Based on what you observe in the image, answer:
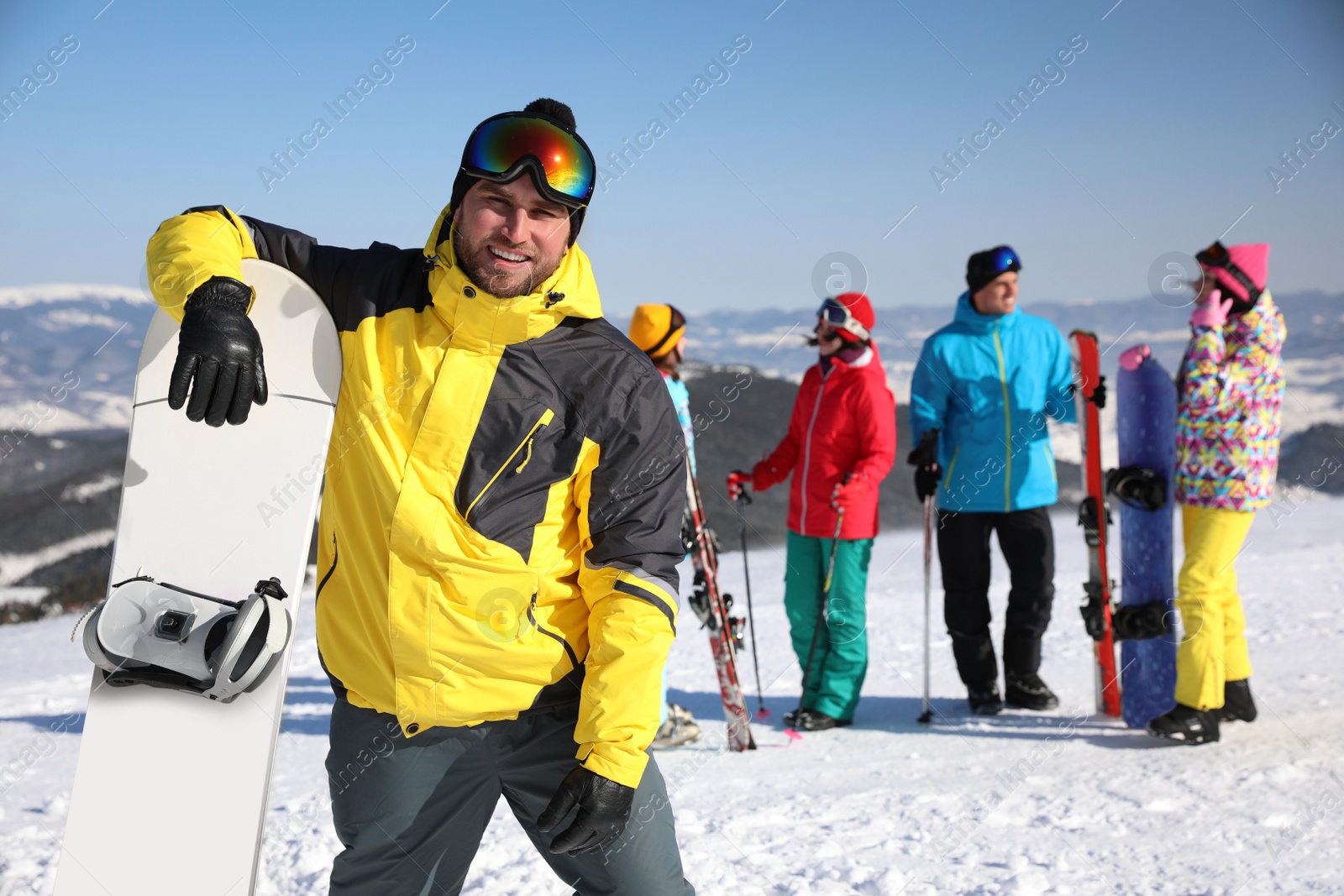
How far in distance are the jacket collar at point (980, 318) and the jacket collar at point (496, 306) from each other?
3414 millimetres

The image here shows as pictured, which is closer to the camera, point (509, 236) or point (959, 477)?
point (509, 236)

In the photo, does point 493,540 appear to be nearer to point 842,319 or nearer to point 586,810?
point 586,810

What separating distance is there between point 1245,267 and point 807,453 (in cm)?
209

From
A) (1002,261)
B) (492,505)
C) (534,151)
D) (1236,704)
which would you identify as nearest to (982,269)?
(1002,261)

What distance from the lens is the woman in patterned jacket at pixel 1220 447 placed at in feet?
13.2

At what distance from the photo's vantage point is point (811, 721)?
181 inches

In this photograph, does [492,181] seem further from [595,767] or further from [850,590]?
[850,590]

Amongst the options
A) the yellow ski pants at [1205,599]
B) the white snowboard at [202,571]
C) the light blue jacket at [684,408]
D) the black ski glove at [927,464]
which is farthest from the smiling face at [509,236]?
the yellow ski pants at [1205,599]

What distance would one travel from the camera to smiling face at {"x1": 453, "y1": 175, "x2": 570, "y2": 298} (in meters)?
1.69

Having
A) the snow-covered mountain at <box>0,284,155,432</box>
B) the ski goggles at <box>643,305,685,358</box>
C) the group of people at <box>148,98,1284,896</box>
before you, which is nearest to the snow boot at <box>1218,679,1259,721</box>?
the ski goggles at <box>643,305,685,358</box>

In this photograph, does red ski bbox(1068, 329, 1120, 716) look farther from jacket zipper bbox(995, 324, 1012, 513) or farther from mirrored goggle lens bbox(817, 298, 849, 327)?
mirrored goggle lens bbox(817, 298, 849, 327)

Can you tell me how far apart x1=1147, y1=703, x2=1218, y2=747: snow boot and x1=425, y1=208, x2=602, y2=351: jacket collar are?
3.54 m


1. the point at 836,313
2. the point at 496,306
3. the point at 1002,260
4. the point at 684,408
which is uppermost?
the point at 1002,260

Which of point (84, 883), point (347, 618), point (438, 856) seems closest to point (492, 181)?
point (347, 618)
